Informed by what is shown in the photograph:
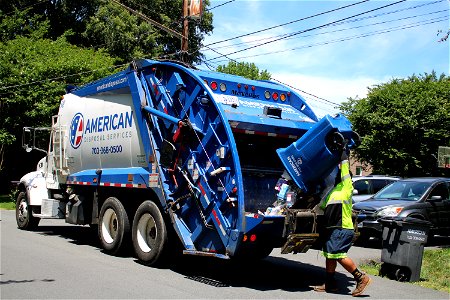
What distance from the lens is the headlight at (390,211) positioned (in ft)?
38.7

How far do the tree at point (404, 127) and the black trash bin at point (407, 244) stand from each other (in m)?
20.0

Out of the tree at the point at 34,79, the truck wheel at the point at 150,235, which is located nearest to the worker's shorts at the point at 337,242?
the truck wheel at the point at 150,235

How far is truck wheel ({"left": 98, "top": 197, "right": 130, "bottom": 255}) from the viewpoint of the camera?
912 cm

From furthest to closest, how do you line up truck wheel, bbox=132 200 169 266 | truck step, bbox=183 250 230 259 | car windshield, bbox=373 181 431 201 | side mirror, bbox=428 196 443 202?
1. car windshield, bbox=373 181 431 201
2. side mirror, bbox=428 196 443 202
3. truck wheel, bbox=132 200 169 266
4. truck step, bbox=183 250 230 259

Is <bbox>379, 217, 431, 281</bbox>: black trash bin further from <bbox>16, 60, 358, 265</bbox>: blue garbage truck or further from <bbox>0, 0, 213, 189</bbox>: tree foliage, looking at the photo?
<bbox>0, 0, 213, 189</bbox>: tree foliage

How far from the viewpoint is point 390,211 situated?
1185 cm

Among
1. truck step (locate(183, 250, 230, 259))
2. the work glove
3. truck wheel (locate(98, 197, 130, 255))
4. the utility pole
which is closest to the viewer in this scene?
the work glove

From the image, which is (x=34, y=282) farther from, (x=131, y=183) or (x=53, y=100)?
(x=53, y=100)

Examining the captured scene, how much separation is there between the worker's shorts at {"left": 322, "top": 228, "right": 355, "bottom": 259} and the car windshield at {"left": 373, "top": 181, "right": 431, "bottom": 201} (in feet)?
19.7

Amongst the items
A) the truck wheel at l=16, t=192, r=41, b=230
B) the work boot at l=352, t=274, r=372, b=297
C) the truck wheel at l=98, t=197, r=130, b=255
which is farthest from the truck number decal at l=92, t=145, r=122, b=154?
the work boot at l=352, t=274, r=372, b=297

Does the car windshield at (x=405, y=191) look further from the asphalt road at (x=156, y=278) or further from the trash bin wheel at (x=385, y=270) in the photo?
the trash bin wheel at (x=385, y=270)

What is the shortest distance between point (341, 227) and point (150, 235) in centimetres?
327

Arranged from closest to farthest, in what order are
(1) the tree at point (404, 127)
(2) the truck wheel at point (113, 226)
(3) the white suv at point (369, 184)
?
(2) the truck wheel at point (113, 226), (3) the white suv at point (369, 184), (1) the tree at point (404, 127)

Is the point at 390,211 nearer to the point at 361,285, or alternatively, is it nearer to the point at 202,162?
the point at 361,285
